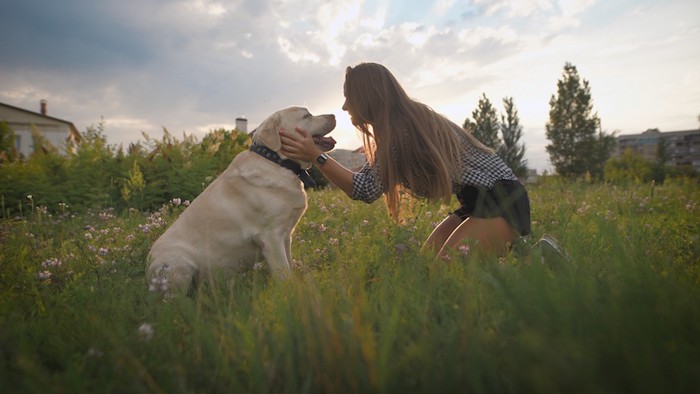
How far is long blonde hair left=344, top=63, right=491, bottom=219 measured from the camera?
12.0 feet

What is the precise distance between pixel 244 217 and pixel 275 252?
0.48m

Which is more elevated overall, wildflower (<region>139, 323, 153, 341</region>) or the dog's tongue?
the dog's tongue

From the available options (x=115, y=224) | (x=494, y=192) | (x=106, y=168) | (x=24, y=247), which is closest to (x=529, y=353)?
(x=494, y=192)

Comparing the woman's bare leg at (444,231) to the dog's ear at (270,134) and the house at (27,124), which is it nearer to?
the dog's ear at (270,134)

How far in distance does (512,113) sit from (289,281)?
39.1 m

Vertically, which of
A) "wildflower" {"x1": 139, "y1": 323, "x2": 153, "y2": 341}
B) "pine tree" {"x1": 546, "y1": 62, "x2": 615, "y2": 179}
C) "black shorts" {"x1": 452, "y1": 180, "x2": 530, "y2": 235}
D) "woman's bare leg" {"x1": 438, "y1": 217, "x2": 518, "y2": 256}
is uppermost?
"pine tree" {"x1": 546, "y1": 62, "x2": 615, "y2": 179}

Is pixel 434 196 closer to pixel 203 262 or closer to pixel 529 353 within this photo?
pixel 203 262

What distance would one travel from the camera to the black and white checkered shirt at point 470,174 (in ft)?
12.7

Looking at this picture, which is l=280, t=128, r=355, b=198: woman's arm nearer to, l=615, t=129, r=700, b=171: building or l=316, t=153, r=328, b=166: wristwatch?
l=316, t=153, r=328, b=166: wristwatch

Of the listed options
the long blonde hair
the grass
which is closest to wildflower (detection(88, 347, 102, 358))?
the grass

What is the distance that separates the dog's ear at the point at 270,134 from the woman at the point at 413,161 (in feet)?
0.28

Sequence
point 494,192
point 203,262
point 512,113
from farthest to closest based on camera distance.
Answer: point 512,113, point 494,192, point 203,262

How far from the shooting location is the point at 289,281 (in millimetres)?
2414

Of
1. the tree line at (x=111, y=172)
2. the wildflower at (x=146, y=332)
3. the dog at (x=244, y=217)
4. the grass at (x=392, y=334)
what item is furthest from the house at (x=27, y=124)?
the wildflower at (x=146, y=332)
